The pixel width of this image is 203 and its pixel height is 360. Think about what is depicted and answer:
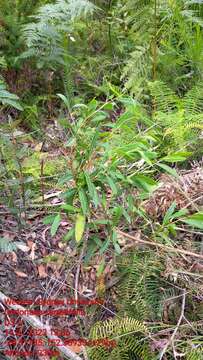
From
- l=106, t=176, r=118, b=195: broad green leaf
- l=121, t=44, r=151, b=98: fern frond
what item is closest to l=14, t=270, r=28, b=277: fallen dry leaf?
l=106, t=176, r=118, b=195: broad green leaf

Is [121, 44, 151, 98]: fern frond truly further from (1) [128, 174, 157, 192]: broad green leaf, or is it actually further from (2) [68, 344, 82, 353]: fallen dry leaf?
(2) [68, 344, 82, 353]: fallen dry leaf

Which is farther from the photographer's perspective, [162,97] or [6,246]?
[162,97]

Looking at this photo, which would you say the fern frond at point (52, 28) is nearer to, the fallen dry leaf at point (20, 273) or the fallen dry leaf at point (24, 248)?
the fallen dry leaf at point (24, 248)

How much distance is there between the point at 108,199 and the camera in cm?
229

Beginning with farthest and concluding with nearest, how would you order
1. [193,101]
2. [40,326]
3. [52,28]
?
[52,28], [193,101], [40,326]

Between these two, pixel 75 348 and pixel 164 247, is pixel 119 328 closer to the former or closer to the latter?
pixel 75 348

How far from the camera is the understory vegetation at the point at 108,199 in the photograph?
1951 mm

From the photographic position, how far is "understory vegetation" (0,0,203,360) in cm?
195

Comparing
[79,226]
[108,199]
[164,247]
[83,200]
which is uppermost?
[83,200]

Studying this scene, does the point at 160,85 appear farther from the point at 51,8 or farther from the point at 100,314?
the point at 100,314

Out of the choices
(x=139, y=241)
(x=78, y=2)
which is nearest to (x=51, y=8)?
(x=78, y=2)

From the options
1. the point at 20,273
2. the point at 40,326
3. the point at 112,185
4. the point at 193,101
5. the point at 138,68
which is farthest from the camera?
the point at 138,68

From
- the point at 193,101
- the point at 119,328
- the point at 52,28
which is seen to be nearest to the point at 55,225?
the point at 119,328

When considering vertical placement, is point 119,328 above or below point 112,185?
below
